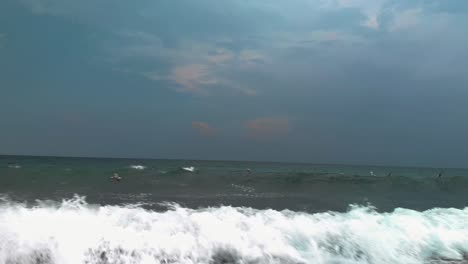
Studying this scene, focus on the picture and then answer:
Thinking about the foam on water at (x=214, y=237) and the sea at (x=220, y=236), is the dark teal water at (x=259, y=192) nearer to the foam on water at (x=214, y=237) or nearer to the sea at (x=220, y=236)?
the sea at (x=220, y=236)

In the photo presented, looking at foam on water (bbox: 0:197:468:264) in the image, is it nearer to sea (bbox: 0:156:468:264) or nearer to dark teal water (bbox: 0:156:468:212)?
sea (bbox: 0:156:468:264)

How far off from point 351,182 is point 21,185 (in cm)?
2026

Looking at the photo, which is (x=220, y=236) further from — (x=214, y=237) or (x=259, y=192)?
(x=259, y=192)

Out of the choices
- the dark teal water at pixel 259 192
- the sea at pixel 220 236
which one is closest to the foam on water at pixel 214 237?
the sea at pixel 220 236

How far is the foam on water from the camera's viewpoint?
23.4ft

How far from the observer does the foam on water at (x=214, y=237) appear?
714 centimetres

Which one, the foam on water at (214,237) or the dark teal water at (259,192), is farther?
the dark teal water at (259,192)

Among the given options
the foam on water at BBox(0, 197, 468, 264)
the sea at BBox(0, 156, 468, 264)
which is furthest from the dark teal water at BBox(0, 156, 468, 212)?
the foam on water at BBox(0, 197, 468, 264)

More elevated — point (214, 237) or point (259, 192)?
point (214, 237)

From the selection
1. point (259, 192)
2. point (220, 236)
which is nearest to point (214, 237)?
point (220, 236)

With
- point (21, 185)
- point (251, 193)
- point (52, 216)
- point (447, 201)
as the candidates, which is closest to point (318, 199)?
point (251, 193)

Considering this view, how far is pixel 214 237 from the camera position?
316 inches

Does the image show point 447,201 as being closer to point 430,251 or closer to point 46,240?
point 430,251

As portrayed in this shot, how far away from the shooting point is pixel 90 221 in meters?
8.39
